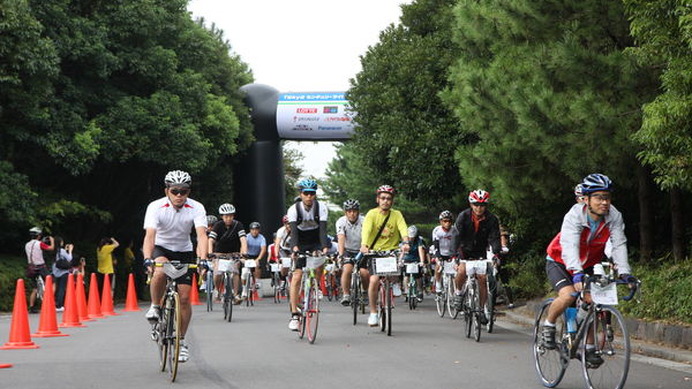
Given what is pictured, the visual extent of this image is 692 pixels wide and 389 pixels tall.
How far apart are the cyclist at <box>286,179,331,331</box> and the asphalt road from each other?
0.65 meters

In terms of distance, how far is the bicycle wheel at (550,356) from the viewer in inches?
362

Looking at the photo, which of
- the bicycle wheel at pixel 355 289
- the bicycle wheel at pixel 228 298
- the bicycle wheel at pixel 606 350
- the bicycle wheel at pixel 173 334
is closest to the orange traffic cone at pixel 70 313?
the bicycle wheel at pixel 228 298

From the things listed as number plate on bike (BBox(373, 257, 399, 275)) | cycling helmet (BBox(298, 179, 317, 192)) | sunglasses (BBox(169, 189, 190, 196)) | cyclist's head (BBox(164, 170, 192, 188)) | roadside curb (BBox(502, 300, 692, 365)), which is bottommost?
roadside curb (BBox(502, 300, 692, 365))

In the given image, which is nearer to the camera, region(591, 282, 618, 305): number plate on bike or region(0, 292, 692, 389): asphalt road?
region(591, 282, 618, 305): number plate on bike

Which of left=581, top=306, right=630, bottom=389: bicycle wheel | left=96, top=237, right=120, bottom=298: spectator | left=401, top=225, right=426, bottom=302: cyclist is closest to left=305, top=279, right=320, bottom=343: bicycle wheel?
left=581, top=306, right=630, bottom=389: bicycle wheel

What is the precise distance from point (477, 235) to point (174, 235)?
A: 5.07 meters

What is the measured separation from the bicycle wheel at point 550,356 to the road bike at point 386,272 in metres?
4.95

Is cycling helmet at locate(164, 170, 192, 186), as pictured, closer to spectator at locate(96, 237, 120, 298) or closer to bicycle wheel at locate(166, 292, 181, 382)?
bicycle wheel at locate(166, 292, 181, 382)

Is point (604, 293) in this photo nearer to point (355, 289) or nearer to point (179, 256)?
point (179, 256)

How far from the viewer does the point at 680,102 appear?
38.5 ft

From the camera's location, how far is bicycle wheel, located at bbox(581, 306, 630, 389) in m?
8.34

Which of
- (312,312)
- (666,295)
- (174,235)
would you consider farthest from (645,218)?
(174,235)

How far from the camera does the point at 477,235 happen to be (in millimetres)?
14664

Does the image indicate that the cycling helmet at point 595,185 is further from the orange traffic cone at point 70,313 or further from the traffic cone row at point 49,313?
the orange traffic cone at point 70,313
